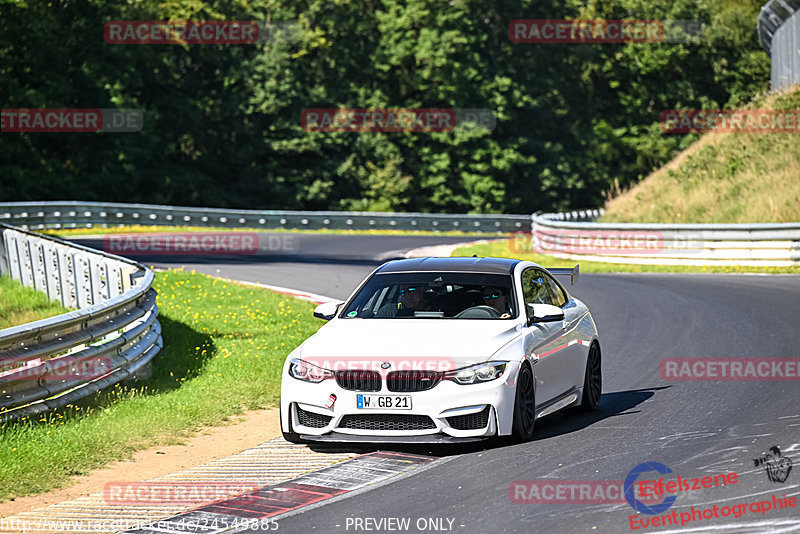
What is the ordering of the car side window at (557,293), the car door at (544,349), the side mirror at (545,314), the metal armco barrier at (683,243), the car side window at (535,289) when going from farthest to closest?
the metal armco barrier at (683,243), the car side window at (557,293), the car side window at (535,289), the side mirror at (545,314), the car door at (544,349)

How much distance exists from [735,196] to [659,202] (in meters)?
2.77

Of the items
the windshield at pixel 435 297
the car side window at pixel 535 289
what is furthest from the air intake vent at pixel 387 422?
the car side window at pixel 535 289

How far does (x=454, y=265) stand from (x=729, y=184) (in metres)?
24.6

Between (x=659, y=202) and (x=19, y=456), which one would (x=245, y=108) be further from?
(x=19, y=456)

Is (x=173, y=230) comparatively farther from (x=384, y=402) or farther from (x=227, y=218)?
(x=384, y=402)

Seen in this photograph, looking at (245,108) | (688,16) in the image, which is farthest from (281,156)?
(688,16)

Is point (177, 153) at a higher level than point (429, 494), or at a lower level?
lower

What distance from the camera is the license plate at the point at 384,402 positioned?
29.3 feet

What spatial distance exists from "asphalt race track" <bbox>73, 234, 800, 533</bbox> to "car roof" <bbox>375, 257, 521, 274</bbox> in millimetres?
1411

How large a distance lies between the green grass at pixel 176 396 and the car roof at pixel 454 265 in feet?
7.21

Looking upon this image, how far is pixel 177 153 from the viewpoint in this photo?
2557 inches

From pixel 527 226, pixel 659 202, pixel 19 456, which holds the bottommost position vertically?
→ pixel 527 226

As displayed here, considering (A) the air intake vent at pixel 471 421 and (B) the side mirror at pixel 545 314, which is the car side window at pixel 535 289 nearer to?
(B) the side mirror at pixel 545 314

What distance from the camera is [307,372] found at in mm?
9266
